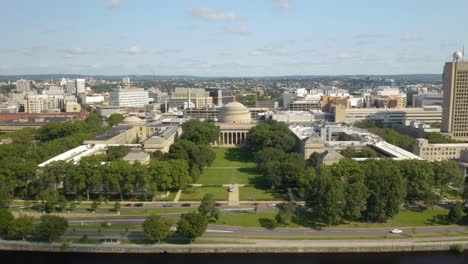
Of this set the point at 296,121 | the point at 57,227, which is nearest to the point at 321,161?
the point at 57,227

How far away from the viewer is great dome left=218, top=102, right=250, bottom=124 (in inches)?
5743

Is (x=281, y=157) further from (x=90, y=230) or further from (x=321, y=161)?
(x=90, y=230)

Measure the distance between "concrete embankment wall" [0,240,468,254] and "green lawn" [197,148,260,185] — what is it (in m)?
32.7

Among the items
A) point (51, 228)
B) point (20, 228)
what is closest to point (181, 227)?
point (51, 228)

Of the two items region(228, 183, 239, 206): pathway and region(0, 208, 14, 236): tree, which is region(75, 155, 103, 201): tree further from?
region(228, 183, 239, 206): pathway

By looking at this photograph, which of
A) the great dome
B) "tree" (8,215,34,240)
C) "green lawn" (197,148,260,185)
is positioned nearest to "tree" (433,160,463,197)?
"green lawn" (197,148,260,185)

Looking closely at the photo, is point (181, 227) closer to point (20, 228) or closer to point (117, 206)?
point (117, 206)

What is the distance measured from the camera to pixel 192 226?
2090 inches

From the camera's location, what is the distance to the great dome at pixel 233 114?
5743 inches

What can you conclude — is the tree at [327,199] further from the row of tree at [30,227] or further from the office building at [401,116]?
the office building at [401,116]

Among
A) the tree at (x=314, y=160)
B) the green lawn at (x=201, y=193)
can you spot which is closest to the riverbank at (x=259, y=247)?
the green lawn at (x=201, y=193)

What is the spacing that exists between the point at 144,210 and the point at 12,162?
1105 inches

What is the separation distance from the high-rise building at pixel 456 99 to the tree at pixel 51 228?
11068 centimetres

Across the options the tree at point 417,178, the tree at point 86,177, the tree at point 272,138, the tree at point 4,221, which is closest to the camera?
the tree at point 4,221
